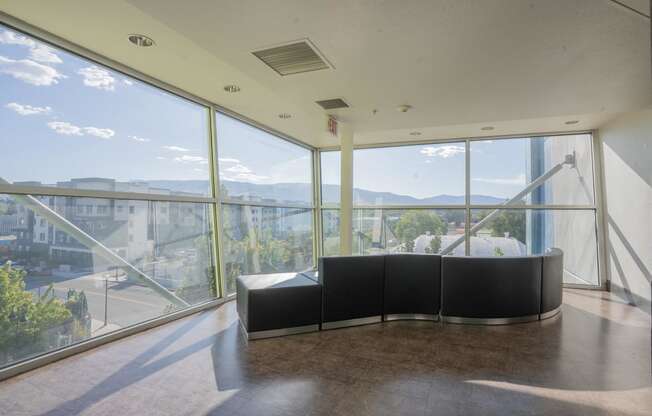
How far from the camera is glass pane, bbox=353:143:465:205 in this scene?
24.2 ft

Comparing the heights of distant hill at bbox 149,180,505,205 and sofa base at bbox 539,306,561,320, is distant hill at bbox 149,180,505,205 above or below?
above

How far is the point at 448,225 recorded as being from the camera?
7.40 m

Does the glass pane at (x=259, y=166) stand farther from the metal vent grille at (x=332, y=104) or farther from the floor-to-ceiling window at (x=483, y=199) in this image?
the metal vent grille at (x=332, y=104)

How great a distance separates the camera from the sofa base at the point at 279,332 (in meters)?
3.80

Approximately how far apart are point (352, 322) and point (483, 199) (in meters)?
4.48

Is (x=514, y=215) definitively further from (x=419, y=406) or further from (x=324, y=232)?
(x=419, y=406)

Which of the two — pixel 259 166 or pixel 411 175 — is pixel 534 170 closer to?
pixel 411 175

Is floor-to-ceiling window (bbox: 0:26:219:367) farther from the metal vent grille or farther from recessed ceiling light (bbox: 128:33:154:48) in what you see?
the metal vent grille

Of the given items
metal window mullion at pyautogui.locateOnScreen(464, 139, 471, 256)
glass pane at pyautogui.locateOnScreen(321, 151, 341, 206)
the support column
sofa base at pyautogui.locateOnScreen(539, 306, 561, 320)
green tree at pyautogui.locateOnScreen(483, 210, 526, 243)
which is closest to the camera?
sofa base at pyautogui.locateOnScreen(539, 306, 561, 320)

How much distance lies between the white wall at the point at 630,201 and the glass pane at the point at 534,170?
0.40m

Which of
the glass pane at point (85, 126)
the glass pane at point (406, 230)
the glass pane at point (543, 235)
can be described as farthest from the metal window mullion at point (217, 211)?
the glass pane at point (543, 235)

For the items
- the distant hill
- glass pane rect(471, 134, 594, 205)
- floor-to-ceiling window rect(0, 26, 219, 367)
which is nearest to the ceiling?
floor-to-ceiling window rect(0, 26, 219, 367)

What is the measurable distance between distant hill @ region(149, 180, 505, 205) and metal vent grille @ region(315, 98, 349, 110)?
214 centimetres

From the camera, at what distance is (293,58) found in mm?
3264
